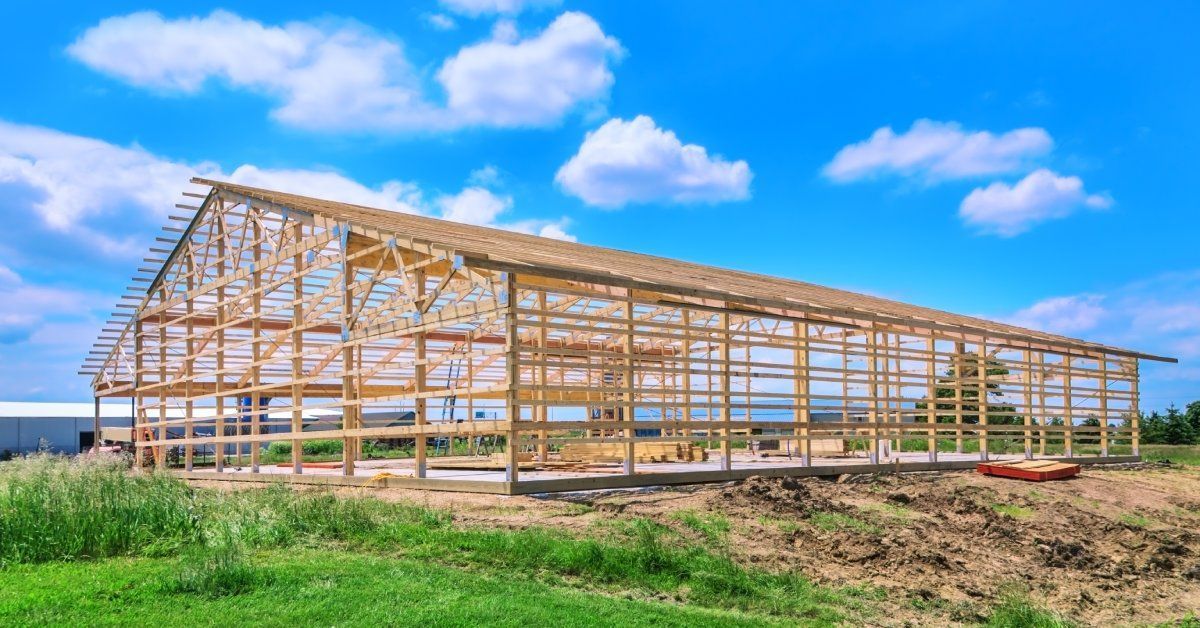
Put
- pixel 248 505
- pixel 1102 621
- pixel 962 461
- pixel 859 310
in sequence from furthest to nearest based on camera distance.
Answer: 1. pixel 962 461
2. pixel 859 310
3. pixel 248 505
4. pixel 1102 621

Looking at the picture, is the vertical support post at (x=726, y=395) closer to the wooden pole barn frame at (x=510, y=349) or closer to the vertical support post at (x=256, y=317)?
the wooden pole barn frame at (x=510, y=349)

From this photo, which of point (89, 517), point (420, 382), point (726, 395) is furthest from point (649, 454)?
point (89, 517)

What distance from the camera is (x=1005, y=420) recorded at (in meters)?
30.6

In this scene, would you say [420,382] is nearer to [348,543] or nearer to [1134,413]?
[348,543]

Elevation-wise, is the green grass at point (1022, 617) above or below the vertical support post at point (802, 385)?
below

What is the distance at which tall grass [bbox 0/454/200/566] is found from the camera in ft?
30.5

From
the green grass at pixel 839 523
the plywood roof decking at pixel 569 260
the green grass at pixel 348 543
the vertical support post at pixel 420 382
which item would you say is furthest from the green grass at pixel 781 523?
the vertical support post at pixel 420 382

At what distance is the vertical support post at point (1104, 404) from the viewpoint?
25.4 meters

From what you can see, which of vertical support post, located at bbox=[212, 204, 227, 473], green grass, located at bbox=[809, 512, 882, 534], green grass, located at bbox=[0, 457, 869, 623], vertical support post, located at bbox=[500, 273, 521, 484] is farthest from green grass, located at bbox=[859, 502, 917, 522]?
vertical support post, located at bbox=[212, 204, 227, 473]

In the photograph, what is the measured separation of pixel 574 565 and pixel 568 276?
5.14 m

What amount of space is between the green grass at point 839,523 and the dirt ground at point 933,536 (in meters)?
0.03

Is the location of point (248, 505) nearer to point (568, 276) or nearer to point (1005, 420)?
point (568, 276)

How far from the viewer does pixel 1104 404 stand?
1011 inches

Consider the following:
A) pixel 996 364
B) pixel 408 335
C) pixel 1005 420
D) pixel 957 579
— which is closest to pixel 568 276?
pixel 408 335
